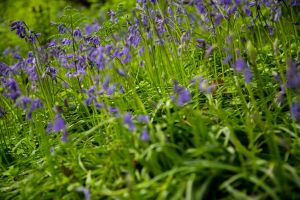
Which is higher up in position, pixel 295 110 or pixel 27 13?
pixel 27 13

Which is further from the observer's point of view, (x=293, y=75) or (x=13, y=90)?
(x=13, y=90)

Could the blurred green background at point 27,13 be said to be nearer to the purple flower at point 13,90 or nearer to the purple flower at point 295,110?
the purple flower at point 13,90

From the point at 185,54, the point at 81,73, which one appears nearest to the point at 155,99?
the point at 81,73

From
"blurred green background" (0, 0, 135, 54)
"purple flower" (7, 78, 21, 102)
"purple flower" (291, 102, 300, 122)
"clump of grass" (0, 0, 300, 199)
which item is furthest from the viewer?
"blurred green background" (0, 0, 135, 54)

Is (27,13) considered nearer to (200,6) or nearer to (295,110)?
(200,6)

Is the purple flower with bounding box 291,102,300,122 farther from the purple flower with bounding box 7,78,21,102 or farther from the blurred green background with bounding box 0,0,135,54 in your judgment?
the blurred green background with bounding box 0,0,135,54

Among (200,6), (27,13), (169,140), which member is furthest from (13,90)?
(27,13)

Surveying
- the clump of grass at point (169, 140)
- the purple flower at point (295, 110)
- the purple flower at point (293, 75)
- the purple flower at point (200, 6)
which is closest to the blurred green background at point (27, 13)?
the clump of grass at point (169, 140)

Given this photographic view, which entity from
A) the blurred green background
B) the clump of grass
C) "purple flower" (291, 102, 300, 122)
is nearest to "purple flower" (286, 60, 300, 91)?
the clump of grass

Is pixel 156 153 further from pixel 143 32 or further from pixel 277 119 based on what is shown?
pixel 143 32

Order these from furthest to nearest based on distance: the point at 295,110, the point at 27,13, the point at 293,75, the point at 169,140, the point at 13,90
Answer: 1. the point at 27,13
2. the point at 13,90
3. the point at 169,140
4. the point at 295,110
5. the point at 293,75

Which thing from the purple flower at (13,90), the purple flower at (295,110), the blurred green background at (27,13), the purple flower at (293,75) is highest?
the blurred green background at (27,13)
